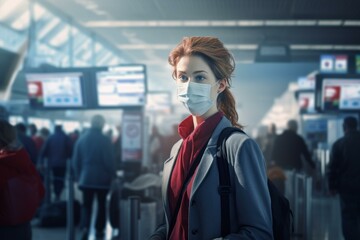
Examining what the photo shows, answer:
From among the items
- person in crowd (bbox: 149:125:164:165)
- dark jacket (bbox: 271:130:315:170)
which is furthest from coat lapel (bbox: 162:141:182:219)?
person in crowd (bbox: 149:125:164:165)

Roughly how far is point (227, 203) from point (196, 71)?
0.56m

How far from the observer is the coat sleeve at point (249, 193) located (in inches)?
72.4

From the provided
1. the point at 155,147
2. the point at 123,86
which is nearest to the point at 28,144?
the point at 123,86

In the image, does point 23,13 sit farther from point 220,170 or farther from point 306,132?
point 220,170

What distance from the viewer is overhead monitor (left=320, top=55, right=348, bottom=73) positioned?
52.9 feet

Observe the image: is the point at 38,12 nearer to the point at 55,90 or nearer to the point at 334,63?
the point at 55,90

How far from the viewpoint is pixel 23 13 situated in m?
15.5

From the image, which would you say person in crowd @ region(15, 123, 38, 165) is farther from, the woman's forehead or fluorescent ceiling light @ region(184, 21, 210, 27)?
fluorescent ceiling light @ region(184, 21, 210, 27)

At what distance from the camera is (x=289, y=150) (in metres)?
8.73

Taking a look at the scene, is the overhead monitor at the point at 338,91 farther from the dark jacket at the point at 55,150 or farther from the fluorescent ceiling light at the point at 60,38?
the fluorescent ceiling light at the point at 60,38

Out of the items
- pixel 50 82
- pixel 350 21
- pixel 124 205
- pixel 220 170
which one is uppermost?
pixel 350 21

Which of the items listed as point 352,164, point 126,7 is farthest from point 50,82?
point 352,164

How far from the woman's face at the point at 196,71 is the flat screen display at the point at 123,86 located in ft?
23.0

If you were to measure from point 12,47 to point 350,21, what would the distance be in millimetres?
10075
